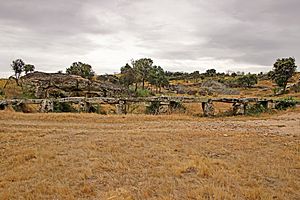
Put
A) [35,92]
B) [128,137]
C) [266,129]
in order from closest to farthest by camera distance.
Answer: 1. [128,137]
2. [266,129]
3. [35,92]

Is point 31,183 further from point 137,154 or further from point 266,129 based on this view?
point 266,129

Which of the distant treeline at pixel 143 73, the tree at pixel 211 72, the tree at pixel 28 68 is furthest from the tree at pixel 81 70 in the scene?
the tree at pixel 211 72

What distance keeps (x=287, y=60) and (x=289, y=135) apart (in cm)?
4149

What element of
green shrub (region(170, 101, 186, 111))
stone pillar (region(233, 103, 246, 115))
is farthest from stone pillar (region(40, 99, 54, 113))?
stone pillar (region(233, 103, 246, 115))

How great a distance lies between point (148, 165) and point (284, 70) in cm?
4800

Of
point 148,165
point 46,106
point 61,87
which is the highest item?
point 61,87

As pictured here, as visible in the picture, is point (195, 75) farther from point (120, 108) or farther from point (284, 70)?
point (120, 108)

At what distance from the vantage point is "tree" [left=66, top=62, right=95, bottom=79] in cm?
5534

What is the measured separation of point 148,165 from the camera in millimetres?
8938

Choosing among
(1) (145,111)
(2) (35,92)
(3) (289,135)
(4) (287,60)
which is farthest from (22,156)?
(4) (287,60)

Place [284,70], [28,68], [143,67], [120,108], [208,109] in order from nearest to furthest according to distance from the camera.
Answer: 1. [120,108]
2. [208,109]
3. [28,68]
4. [284,70]
5. [143,67]

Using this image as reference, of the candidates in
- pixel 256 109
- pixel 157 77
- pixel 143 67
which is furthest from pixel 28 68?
pixel 256 109

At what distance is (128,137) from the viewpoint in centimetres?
1338

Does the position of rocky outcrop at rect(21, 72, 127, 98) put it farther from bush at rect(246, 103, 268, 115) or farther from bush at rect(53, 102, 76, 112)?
bush at rect(246, 103, 268, 115)
